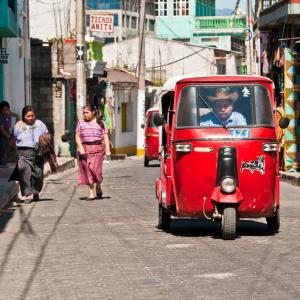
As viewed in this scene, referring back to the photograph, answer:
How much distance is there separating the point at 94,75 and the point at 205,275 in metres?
37.2

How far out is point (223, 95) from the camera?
45.6 ft

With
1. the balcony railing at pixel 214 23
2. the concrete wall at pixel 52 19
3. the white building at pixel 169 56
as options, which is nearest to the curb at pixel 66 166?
the concrete wall at pixel 52 19

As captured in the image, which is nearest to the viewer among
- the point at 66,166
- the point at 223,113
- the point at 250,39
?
the point at 223,113

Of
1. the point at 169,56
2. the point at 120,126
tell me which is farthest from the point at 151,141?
the point at 169,56

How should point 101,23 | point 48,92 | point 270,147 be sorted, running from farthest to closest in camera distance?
point 101,23
point 48,92
point 270,147

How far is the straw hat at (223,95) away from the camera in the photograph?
1387 centimetres

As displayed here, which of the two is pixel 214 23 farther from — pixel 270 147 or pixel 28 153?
pixel 270 147

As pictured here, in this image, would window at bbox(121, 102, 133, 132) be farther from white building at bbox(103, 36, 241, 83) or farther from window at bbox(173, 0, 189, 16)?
window at bbox(173, 0, 189, 16)

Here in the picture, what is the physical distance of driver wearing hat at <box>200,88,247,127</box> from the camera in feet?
45.0

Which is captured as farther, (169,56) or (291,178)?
(169,56)

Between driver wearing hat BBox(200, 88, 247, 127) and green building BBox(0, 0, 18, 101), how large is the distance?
15886 millimetres

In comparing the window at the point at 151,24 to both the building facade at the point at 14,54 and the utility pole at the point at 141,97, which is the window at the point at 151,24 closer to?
the utility pole at the point at 141,97

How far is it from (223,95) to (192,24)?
276 feet

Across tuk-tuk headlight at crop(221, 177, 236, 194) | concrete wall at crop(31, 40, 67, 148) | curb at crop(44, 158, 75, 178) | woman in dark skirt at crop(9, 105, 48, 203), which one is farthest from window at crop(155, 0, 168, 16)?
tuk-tuk headlight at crop(221, 177, 236, 194)
